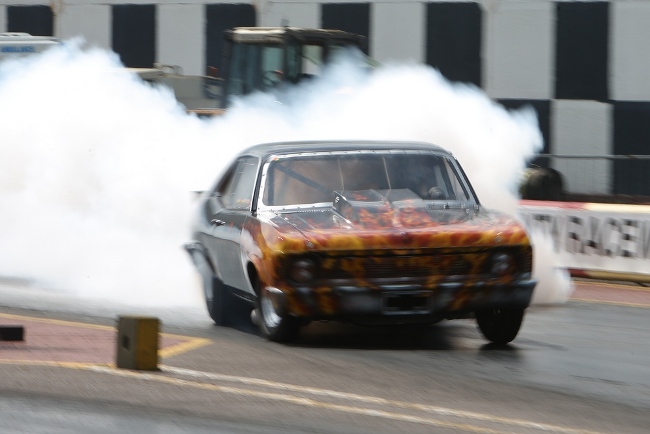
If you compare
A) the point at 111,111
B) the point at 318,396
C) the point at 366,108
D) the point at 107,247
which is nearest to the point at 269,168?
the point at 318,396

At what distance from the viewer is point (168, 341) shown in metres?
9.73

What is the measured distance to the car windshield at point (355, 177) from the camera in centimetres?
1005

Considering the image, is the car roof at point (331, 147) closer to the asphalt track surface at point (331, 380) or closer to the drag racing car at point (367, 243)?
the drag racing car at point (367, 243)

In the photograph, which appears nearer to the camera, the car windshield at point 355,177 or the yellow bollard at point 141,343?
the yellow bollard at point 141,343

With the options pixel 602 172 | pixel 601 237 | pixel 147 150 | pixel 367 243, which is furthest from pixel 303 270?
pixel 602 172

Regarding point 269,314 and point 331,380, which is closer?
point 331,380

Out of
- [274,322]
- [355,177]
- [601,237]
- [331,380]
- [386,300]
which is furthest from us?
[601,237]

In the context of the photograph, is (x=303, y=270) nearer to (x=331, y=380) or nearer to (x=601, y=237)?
(x=331, y=380)

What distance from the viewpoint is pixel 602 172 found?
21750mm

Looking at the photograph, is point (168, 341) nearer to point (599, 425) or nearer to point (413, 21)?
point (599, 425)

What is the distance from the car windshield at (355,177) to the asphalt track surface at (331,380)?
3.33 ft

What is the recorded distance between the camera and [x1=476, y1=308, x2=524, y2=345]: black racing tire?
380 inches

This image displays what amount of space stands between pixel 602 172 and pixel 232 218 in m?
12.5

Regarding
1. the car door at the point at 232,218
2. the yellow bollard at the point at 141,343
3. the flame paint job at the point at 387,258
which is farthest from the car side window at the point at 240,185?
the yellow bollard at the point at 141,343
